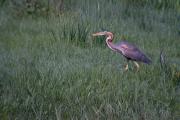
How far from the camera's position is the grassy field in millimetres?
5926

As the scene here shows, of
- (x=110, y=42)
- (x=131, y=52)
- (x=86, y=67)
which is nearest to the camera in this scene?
(x=86, y=67)

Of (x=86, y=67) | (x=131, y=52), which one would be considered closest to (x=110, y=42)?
(x=131, y=52)

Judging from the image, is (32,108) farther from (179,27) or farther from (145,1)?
(145,1)

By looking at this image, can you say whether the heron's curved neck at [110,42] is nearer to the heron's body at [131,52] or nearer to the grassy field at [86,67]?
the heron's body at [131,52]

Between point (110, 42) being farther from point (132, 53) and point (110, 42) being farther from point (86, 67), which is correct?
point (86, 67)

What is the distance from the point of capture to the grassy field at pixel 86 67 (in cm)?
593

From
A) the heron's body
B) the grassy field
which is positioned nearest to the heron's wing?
the heron's body

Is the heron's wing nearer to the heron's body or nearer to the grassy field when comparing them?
the heron's body

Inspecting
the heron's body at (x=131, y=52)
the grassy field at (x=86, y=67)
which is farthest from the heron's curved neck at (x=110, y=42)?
the grassy field at (x=86, y=67)

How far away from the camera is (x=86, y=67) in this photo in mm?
7035

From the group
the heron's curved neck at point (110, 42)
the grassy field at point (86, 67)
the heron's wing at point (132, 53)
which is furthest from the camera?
the heron's curved neck at point (110, 42)

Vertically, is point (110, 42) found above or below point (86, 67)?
above

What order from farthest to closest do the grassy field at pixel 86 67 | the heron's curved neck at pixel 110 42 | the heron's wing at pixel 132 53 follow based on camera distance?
the heron's curved neck at pixel 110 42, the heron's wing at pixel 132 53, the grassy field at pixel 86 67

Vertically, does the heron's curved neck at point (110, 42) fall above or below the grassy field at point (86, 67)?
above
